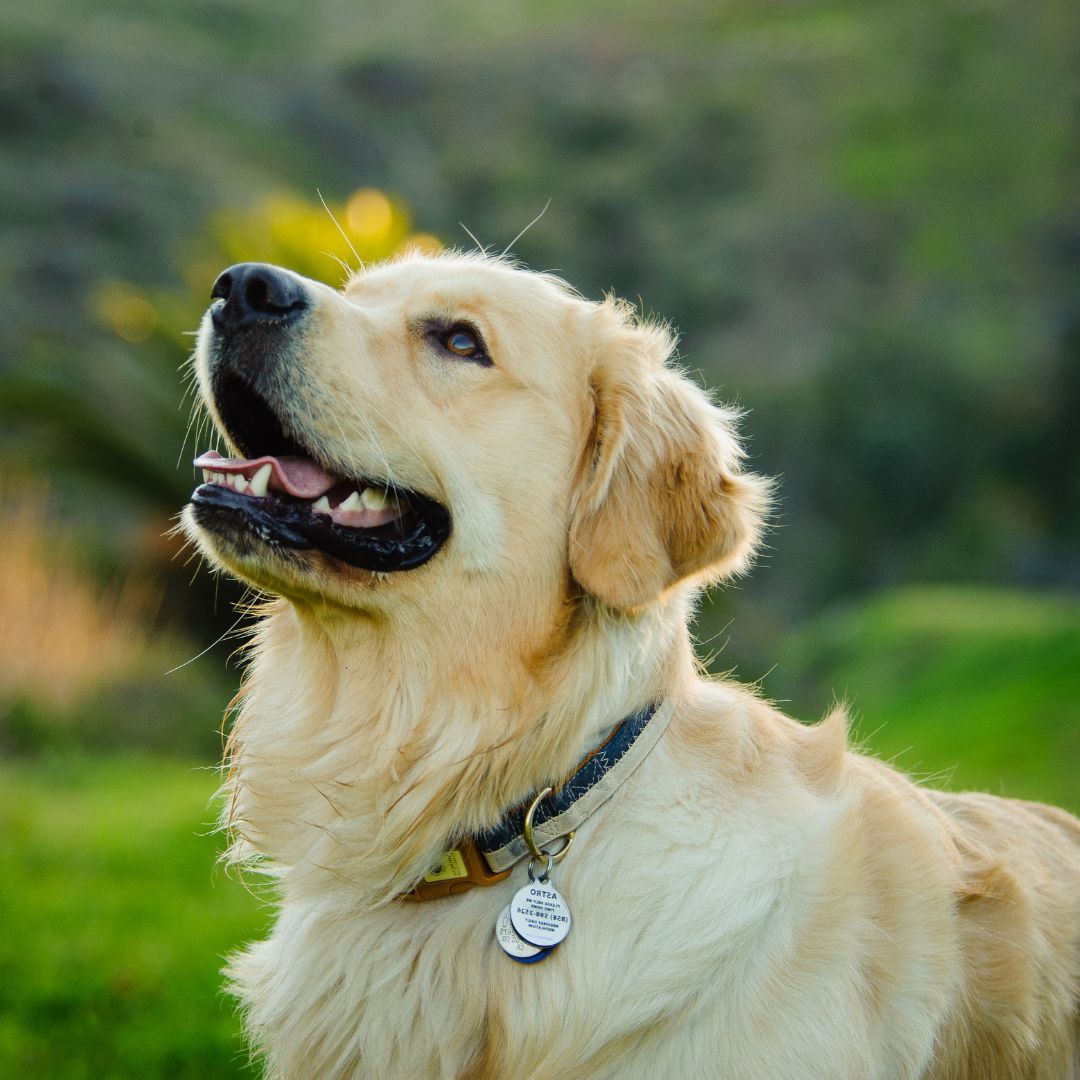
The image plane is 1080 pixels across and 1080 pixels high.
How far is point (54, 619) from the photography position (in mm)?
8625

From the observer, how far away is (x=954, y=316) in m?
18.2

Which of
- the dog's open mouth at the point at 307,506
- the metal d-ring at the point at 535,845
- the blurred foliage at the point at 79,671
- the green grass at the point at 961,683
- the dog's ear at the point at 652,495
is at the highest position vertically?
the dog's ear at the point at 652,495

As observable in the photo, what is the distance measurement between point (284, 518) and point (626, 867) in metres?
1.09

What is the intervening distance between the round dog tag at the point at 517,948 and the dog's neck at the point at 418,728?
9.4 inches

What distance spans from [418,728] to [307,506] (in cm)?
58

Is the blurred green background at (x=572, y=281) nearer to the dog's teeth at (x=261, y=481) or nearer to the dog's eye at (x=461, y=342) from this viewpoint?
the dog's eye at (x=461, y=342)

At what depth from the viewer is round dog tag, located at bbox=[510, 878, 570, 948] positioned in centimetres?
247

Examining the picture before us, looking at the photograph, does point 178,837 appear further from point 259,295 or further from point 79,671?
point 259,295

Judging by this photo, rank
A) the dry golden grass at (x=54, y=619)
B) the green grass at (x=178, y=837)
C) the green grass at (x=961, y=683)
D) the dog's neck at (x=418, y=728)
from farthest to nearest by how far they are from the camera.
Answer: the dry golden grass at (x=54, y=619) < the green grass at (x=961, y=683) < the green grass at (x=178, y=837) < the dog's neck at (x=418, y=728)

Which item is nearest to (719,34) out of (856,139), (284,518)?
(856,139)

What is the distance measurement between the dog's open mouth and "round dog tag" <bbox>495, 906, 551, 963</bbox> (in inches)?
33.1

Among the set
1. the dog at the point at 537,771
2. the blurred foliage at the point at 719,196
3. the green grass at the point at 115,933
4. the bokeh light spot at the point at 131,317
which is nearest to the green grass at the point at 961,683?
the blurred foliage at the point at 719,196

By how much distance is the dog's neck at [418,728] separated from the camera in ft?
8.66

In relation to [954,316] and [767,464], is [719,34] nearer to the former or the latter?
[954,316]
